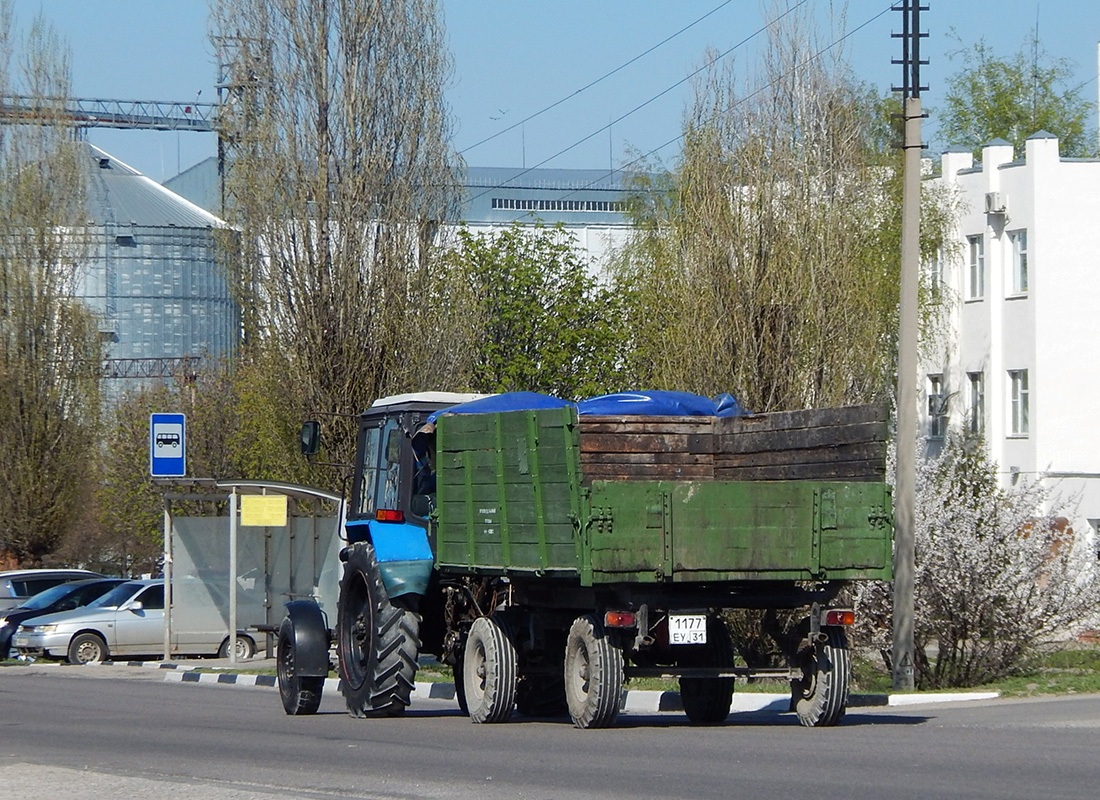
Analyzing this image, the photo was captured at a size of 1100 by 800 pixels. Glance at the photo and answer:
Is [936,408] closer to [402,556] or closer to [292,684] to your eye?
[292,684]

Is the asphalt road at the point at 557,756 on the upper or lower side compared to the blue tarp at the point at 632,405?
lower

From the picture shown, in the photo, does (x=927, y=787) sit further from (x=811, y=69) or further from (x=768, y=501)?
(x=811, y=69)

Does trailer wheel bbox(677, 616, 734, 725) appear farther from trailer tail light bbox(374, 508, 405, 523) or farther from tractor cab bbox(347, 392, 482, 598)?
trailer tail light bbox(374, 508, 405, 523)

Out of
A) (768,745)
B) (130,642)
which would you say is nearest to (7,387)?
(130,642)

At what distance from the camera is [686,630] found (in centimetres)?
1320

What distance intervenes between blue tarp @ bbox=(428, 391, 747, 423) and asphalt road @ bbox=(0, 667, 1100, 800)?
2.66 m

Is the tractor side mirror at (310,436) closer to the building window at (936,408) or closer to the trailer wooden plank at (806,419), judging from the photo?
the trailer wooden plank at (806,419)

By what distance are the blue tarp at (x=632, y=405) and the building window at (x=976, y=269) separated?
3084 centimetres

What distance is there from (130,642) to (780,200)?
14.3 m

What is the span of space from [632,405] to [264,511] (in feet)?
38.7

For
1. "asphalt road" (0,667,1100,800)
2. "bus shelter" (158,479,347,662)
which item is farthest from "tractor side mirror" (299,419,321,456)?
"bus shelter" (158,479,347,662)

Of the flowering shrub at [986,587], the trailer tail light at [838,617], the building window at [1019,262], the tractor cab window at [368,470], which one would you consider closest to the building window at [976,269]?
the building window at [1019,262]

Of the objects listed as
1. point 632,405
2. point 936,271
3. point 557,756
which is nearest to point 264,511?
point 632,405

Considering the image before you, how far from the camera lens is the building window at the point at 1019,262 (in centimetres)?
4375
